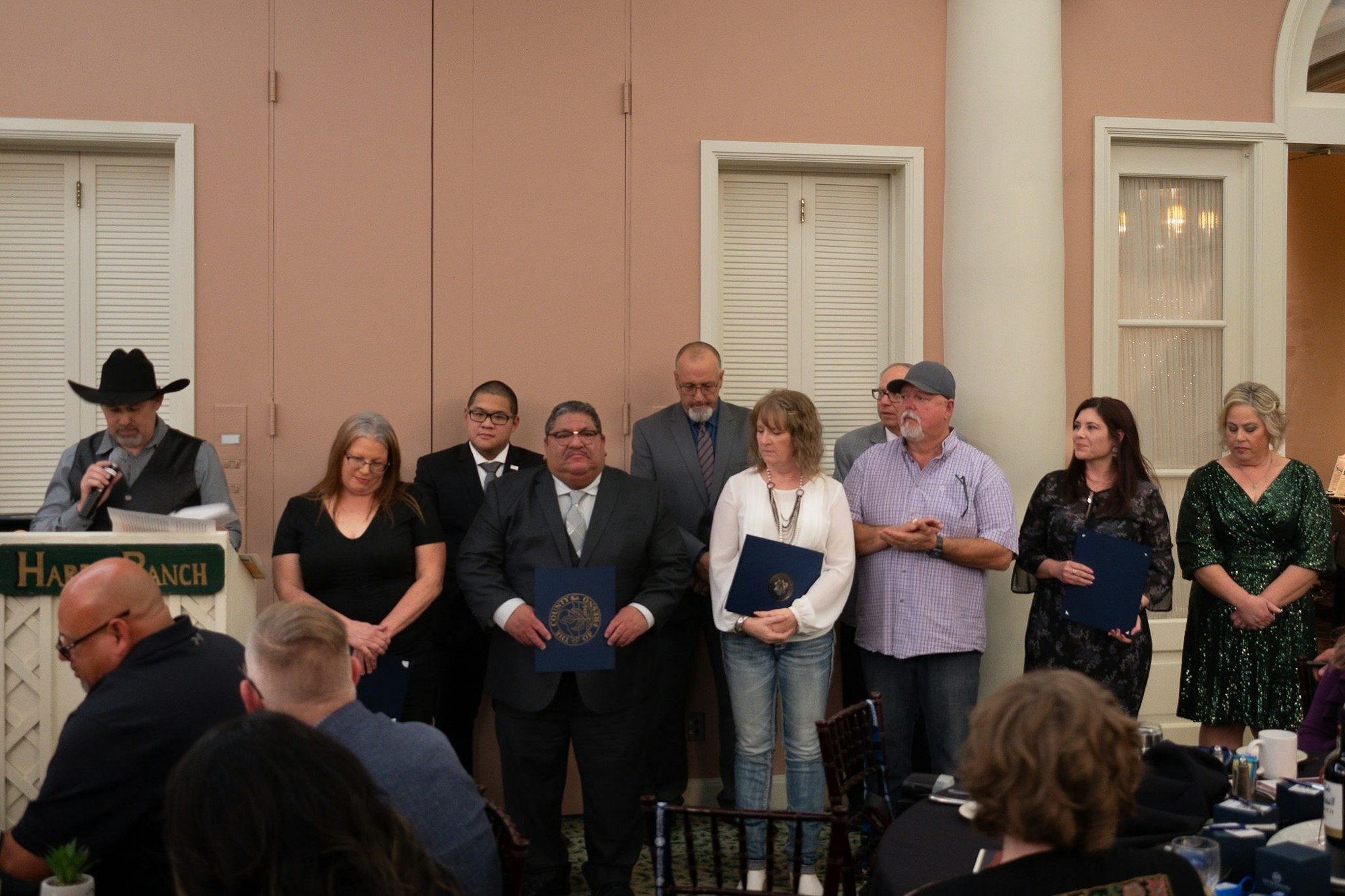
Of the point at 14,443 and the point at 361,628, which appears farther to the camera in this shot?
the point at 14,443

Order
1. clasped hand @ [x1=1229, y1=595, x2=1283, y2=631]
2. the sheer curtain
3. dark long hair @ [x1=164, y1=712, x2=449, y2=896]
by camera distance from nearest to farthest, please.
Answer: dark long hair @ [x1=164, y1=712, x2=449, y2=896] → clasped hand @ [x1=1229, y1=595, x2=1283, y2=631] → the sheer curtain

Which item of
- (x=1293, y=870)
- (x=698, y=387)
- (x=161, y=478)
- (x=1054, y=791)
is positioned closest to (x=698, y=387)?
(x=698, y=387)

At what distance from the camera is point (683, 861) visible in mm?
4430

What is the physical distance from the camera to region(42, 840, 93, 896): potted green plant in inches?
79.0

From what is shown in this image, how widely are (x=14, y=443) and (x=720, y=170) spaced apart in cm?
312

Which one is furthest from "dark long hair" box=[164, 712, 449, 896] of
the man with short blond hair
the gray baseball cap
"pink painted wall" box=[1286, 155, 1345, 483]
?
"pink painted wall" box=[1286, 155, 1345, 483]

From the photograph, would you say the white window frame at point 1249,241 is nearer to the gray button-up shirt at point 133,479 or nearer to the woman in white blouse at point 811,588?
the woman in white blouse at point 811,588

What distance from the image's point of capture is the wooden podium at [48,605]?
3.07m

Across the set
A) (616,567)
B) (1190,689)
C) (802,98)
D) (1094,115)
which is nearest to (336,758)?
(616,567)

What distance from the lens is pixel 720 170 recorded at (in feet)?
17.2

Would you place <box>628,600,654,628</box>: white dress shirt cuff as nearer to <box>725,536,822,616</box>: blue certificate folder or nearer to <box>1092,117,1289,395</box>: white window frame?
<box>725,536,822,616</box>: blue certificate folder

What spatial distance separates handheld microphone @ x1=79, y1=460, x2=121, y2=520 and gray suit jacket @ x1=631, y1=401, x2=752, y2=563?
188 centimetres

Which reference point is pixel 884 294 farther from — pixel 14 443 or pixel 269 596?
pixel 14 443

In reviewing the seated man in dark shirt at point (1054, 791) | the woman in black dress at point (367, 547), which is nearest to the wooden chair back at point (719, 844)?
the seated man in dark shirt at point (1054, 791)
